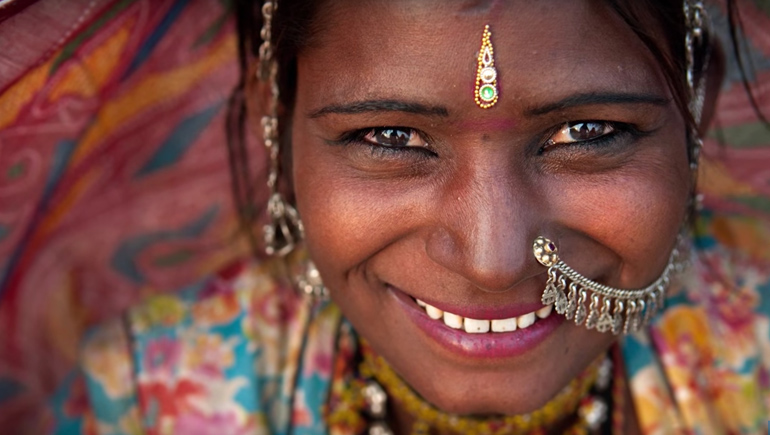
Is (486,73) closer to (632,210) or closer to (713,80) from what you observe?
(632,210)

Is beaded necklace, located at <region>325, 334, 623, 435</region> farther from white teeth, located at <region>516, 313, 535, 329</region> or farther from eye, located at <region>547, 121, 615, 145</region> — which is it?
eye, located at <region>547, 121, 615, 145</region>

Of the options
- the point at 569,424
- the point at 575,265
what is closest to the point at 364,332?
the point at 575,265

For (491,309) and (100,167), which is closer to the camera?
(491,309)

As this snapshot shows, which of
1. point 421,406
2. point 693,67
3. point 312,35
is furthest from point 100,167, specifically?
point 693,67

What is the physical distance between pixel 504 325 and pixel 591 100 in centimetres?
44

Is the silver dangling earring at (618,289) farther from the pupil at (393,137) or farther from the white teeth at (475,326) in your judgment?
the pupil at (393,137)

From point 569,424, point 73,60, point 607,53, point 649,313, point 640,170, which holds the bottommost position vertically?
point 569,424

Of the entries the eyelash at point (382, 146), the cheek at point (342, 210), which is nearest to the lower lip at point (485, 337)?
the cheek at point (342, 210)

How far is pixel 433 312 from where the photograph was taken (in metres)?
1.61

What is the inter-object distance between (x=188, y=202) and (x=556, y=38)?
131cm

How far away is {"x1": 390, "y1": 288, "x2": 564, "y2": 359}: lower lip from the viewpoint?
5.20 feet

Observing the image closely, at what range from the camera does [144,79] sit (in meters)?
1.99

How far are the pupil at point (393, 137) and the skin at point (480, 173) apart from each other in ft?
0.05

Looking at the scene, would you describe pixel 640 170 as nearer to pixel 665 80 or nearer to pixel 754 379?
pixel 665 80
